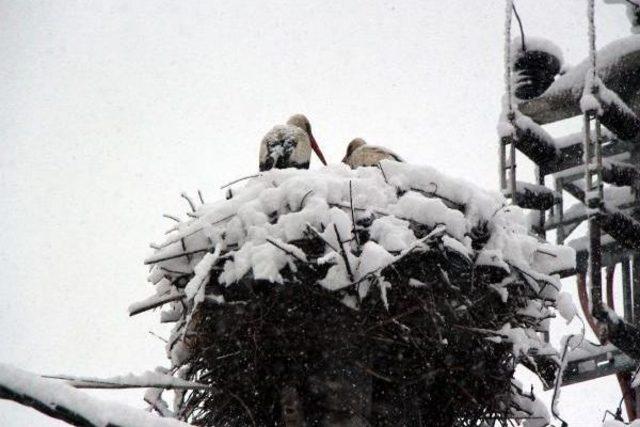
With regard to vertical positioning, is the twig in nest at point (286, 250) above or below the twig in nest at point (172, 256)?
above

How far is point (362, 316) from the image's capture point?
6.44ft

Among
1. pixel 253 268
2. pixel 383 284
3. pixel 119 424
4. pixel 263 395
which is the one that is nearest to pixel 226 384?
pixel 263 395

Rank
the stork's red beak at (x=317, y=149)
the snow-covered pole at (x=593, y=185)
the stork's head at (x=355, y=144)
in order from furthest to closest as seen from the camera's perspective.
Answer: the snow-covered pole at (x=593, y=185)
the stork's red beak at (x=317, y=149)
the stork's head at (x=355, y=144)

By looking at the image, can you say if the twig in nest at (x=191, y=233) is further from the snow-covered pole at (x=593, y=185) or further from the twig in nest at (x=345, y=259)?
the snow-covered pole at (x=593, y=185)

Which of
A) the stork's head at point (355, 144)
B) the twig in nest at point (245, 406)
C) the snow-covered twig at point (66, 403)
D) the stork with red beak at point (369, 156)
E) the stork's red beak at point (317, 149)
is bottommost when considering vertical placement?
the twig in nest at point (245, 406)

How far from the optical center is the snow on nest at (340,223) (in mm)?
1904

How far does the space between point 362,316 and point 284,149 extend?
0.99 m

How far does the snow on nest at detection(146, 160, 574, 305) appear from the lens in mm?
1904

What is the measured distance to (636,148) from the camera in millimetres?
6148

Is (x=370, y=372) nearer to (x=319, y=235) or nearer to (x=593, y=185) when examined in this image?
(x=319, y=235)

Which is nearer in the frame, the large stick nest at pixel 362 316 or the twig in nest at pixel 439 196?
the large stick nest at pixel 362 316

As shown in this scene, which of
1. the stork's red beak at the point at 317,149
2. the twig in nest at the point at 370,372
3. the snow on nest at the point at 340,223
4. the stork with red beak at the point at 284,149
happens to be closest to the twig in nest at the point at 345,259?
the snow on nest at the point at 340,223

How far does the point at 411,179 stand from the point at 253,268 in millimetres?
475

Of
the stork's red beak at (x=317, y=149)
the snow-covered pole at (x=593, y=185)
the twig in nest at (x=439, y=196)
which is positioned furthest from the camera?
the snow-covered pole at (x=593, y=185)
